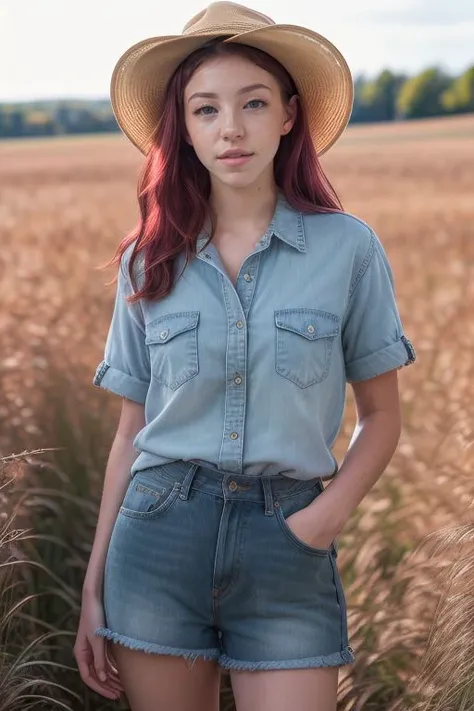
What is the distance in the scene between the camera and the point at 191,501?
2.03 meters

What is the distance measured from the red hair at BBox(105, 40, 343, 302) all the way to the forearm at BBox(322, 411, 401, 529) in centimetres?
38

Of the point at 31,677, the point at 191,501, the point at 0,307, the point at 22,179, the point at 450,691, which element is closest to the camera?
the point at 191,501

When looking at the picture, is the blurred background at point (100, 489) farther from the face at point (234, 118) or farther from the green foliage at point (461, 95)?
the green foliage at point (461, 95)

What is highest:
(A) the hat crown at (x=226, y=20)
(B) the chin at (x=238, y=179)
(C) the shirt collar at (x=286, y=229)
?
(A) the hat crown at (x=226, y=20)

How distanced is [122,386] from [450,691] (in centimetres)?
81

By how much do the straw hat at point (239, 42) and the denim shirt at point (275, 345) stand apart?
0.89 feet

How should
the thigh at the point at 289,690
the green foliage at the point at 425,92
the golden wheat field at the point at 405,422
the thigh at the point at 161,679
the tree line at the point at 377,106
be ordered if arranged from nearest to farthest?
the thigh at the point at 289,690 → the thigh at the point at 161,679 → the golden wheat field at the point at 405,422 → the tree line at the point at 377,106 → the green foliage at the point at 425,92

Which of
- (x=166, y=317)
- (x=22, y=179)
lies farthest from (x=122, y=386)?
(x=22, y=179)

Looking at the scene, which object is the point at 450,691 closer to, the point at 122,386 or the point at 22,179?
the point at 122,386

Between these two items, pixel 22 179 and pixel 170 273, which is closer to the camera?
pixel 170 273

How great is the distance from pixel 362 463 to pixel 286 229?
42 centimetres

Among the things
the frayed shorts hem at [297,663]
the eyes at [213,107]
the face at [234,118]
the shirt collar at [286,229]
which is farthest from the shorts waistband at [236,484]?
the eyes at [213,107]

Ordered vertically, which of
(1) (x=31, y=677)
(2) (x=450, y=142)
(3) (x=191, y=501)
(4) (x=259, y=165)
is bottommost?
(2) (x=450, y=142)

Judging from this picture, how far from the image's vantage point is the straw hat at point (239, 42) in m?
2.05
